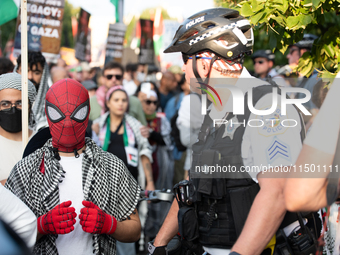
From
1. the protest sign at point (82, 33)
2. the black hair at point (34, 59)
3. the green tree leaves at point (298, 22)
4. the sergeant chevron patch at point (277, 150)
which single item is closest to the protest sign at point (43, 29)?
the black hair at point (34, 59)

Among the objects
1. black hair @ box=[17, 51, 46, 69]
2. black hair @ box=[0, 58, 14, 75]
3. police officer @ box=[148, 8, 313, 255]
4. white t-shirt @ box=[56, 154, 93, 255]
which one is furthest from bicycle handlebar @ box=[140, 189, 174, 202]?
black hair @ box=[0, 58, 14, 75]

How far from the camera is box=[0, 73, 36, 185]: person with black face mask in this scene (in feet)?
11.0

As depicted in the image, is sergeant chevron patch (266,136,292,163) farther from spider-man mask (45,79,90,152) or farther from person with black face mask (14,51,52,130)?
person with black face mask (14,51,52,130)

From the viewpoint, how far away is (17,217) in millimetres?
1828

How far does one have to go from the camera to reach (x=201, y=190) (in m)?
2.21

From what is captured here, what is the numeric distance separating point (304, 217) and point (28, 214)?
1491mm

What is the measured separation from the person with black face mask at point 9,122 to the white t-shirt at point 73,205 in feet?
3.12

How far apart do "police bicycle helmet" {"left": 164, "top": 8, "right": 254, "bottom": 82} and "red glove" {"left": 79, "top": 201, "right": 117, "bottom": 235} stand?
3.53 ft

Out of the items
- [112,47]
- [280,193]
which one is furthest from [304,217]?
[112,47]

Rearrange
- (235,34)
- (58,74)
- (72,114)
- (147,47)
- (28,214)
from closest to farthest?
1. (28,214)
2. (235,34)
3. (72,114)
4. (58,74)
5. (147,47)

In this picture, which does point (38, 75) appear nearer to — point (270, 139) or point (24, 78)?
point (24, 78)

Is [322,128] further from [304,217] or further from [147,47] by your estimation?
[147,47]

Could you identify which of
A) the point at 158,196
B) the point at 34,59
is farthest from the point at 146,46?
the point at 158,196

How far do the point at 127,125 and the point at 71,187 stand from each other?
2.94 meters
